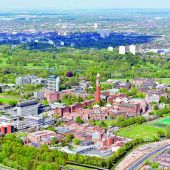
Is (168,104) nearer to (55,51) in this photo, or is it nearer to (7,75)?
(7,75)

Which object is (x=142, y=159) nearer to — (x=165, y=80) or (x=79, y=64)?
(x=165, y=80)

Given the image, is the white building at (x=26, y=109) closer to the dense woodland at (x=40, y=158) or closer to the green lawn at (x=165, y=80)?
the dense woodland at (x=40, y=158)

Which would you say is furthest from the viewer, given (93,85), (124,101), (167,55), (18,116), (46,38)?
(46,38)

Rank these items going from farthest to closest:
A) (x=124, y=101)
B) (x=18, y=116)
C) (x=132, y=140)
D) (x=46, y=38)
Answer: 1. (x=46, y=38)
2. (x=124, y=101)
3. (x=18, y=116)
4. (x=132, y=140)

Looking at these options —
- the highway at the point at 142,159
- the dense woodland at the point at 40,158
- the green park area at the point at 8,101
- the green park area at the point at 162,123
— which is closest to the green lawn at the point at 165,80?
A: the green park area at the point at 162,123

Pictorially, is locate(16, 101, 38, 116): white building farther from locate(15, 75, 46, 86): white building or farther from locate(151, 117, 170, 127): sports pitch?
locate(15, 75, 46, 86): white building

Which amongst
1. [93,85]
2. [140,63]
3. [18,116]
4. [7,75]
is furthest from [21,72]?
[18,116]

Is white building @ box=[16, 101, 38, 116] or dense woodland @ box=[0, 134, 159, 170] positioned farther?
white building @ box=[16, 101, 38, 116]

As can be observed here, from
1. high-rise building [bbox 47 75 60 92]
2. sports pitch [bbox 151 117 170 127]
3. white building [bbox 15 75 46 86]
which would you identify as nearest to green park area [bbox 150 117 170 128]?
sports pitch [bbox 151 117 170 127]
